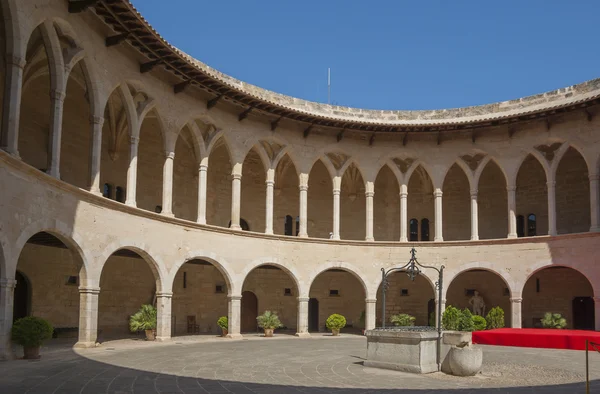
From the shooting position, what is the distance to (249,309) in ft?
101

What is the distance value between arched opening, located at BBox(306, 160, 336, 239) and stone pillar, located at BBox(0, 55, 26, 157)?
19204 mm

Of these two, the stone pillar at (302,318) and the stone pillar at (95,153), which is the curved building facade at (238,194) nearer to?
the stone pillar at (95,153)

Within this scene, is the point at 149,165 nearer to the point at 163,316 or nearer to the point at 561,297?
the point at 163,316

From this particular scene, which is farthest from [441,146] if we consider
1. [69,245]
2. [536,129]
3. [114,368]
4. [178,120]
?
[114,368]

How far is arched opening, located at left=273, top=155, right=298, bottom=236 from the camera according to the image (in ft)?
104

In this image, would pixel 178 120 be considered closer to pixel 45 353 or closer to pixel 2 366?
pixel 45 353

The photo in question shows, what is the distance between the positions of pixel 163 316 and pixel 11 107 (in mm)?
9980

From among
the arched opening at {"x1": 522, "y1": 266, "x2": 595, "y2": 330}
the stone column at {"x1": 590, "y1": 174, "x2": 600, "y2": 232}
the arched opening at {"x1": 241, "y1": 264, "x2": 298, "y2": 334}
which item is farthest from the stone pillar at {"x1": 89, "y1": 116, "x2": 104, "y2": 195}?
the arched opening at {"x1": 522, "y1": 266, "x2": 595, "y2": 330}

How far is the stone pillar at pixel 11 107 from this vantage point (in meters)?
14.5

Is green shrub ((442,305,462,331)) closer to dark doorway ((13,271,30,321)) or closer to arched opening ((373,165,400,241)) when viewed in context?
arched opening ((373,165,400,241))

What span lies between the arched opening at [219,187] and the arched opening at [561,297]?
572 inches

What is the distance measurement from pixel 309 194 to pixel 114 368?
1979cm

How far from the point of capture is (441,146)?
2931 cm

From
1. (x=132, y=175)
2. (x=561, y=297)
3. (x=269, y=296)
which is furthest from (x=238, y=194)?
(x=561, y=297)
